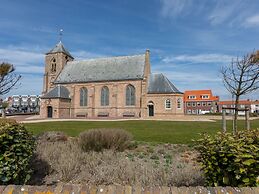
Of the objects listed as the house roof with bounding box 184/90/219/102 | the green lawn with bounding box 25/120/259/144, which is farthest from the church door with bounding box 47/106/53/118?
the house roof with bounding box 184/90/219/102

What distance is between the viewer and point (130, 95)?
42.5 m

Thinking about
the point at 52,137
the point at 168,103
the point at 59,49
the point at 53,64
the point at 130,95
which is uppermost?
the point at 59,49

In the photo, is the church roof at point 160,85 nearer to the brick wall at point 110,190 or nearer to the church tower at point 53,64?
the church tower at point 53,64

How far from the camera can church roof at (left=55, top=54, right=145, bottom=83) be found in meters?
43.3

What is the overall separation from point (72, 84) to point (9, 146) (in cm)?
4396

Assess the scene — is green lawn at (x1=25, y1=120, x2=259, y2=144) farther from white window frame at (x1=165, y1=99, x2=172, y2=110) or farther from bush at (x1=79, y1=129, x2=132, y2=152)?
white window frame at (x1=165, y1=99, x2=172, y2=110)

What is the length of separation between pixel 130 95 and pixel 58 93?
1424 centimetres

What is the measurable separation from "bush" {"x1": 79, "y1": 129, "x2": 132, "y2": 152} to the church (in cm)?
3181

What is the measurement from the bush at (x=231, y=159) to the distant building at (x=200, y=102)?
8221cm

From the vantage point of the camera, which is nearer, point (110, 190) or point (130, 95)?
point (110, 190)

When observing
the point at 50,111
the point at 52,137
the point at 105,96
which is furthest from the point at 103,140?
the point at 50,111

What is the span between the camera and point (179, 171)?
17.2 ft

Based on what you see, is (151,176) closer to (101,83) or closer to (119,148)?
(119,148)

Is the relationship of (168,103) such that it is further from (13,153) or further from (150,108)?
(13,153)
